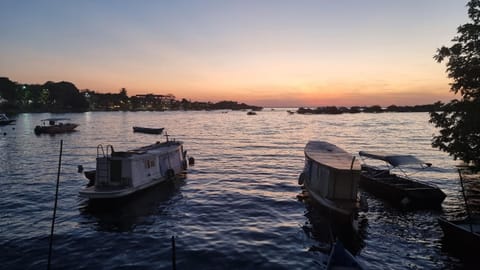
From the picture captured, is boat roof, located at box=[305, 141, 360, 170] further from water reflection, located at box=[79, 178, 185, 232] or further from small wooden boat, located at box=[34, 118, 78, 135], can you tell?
small wooden boat, located at box=[34, 118, 78, 135]

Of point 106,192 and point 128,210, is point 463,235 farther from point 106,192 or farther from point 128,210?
point 106,192

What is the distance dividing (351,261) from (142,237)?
12.3 m

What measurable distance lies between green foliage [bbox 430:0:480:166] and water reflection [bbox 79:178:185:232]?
799 inches

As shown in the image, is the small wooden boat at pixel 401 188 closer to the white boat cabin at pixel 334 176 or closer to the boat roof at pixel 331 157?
the boat roof at pixel 331 157

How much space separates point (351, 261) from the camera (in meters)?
12.8

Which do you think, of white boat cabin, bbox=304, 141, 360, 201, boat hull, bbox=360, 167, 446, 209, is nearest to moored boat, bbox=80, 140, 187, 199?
white boat cabin, bbox=304, 141, 360, 201

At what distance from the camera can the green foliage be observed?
18172 millimetres

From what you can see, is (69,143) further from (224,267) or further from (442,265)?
(442,265)

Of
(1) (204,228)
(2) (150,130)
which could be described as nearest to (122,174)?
(1) (204,228)

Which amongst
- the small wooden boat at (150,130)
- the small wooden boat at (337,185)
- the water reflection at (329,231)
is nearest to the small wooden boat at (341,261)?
the water reflection at (329,231)

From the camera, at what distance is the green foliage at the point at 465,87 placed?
1817cm

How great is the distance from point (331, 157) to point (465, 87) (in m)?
10.0

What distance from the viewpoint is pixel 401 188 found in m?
25.7

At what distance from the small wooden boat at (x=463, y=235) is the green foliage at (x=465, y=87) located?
4263 millimetres
